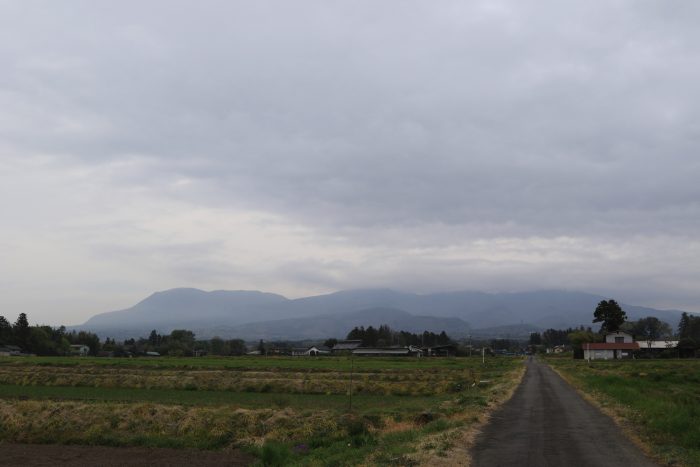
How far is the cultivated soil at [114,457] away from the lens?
1775cm

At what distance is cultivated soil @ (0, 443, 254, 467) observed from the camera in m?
17.8

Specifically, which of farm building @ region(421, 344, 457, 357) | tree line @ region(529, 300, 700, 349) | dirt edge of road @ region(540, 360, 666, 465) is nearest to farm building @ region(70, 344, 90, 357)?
farm building @ region(421, 344, 457, 357)

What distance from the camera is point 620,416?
2034 centimetres

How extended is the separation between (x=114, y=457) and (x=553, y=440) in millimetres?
13672

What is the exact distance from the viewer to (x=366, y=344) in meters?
182

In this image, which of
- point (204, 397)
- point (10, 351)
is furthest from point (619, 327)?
point (10, 351)

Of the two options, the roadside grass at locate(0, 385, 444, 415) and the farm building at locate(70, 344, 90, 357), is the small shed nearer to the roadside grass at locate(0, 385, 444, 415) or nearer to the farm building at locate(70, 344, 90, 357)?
the roadside grass at locate(0, 385, 444, 415)

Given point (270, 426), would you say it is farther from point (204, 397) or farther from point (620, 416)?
point (204, 397)

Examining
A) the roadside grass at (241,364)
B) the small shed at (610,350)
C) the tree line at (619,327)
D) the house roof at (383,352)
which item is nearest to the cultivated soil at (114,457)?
the roadside grass at (241,364)

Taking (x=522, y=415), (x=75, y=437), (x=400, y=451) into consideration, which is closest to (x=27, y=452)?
(x=75, y=437)

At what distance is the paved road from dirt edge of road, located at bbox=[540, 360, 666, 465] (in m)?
0.21

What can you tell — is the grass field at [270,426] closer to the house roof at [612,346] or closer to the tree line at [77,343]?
the house roof at [612,346]

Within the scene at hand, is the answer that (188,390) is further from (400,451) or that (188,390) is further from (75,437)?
(400,451)

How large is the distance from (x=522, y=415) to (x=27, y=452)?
17.7 m
